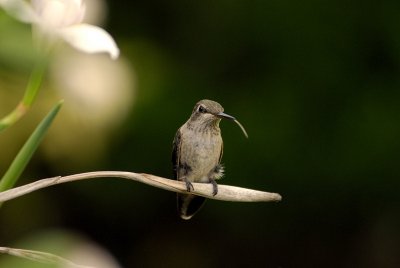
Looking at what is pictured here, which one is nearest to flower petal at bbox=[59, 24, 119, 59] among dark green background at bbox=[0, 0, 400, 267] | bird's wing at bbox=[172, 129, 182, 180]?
bird's wing at bbox=[172, 129, 182, 180]

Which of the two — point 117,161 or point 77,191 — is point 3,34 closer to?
point 117,161

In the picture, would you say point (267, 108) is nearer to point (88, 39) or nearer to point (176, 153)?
point (176, 153)

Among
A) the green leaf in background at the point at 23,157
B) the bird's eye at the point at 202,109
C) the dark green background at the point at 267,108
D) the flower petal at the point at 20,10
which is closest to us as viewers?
the flower petal at the point at 20,10

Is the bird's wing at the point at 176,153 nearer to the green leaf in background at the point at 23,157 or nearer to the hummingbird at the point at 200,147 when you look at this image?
the hummingbird at the point at 200,147

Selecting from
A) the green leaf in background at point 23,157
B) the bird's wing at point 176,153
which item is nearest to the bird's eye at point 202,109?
the bird's wing at point 176,153

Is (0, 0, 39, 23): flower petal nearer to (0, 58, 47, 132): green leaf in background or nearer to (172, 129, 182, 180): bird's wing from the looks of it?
(0, 58, 47, 132): green leaf in background

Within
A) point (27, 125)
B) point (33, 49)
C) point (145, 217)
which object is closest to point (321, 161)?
point (145, 217)
